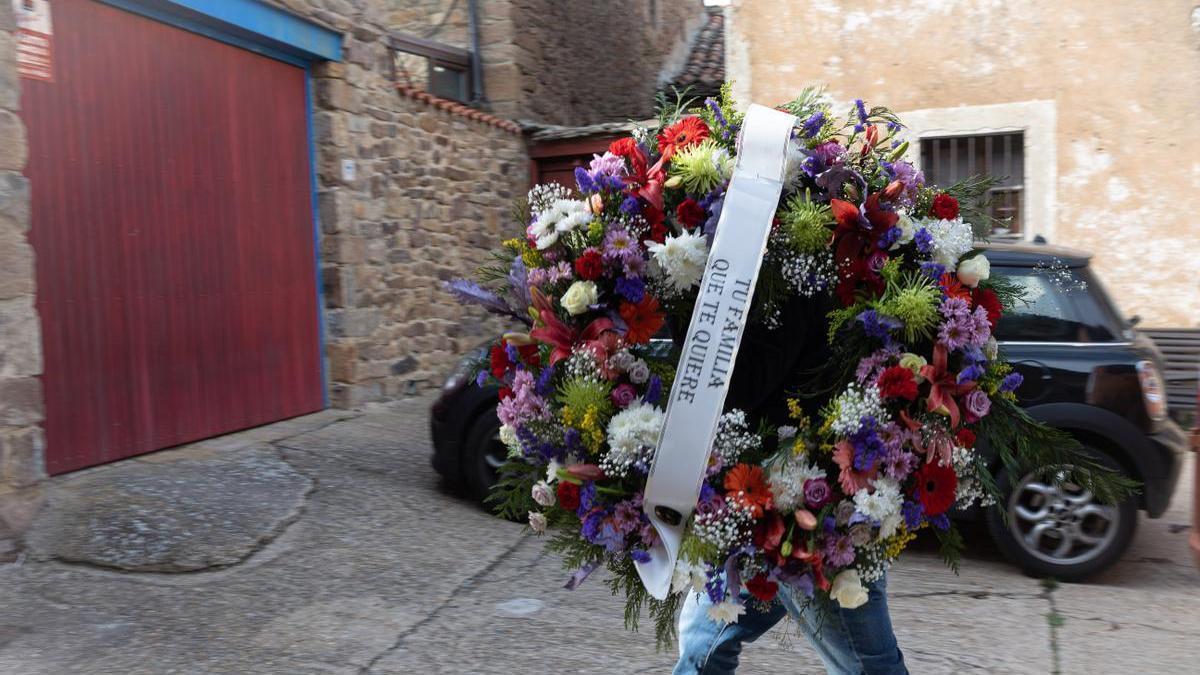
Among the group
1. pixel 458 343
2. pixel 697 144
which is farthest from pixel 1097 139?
pixel 697 144

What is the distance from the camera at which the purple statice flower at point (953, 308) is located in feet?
6.49

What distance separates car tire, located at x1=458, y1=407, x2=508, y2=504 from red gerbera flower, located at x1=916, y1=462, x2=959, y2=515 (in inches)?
147

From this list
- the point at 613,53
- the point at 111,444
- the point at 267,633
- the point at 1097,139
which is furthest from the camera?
the point at 613,53

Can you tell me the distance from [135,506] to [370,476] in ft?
4.52

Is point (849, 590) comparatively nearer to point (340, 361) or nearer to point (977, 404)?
point (977, 404)

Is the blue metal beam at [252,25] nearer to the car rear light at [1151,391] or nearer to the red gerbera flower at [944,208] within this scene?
the red gerbera flower at [944,208]

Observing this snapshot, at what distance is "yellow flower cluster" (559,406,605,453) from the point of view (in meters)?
1.99

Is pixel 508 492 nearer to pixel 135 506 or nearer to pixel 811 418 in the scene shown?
pixel 811 418

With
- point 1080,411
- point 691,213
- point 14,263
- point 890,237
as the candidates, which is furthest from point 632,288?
point 14,263

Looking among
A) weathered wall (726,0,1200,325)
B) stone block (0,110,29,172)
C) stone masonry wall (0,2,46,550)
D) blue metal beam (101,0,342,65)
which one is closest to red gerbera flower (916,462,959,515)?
stone masonry wall (0,2,46,550)

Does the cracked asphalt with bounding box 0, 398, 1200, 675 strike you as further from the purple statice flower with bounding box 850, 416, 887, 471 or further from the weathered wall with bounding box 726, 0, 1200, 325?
the weathered wall with bounding box 726, 0, 1200, 325

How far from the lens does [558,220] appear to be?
2.17 m

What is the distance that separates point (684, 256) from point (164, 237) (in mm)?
4985

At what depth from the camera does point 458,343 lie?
→ 9.52 meters
